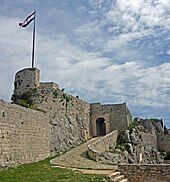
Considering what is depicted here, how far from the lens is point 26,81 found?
2891cm

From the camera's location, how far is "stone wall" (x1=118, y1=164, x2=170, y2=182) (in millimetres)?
14703

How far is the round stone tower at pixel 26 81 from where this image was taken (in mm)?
28859

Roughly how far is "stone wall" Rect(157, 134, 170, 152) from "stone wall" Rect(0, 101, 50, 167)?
24.3 metres

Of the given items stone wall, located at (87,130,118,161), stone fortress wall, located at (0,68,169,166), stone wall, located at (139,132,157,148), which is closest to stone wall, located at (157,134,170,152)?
stone wall, located at (139,132,157,148)

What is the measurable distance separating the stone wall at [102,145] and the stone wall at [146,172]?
6.56 metres

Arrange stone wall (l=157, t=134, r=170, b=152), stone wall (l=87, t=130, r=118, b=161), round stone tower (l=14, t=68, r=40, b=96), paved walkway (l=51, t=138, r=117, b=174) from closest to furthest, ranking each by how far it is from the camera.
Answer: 1. paved walkway (l=51, t=138, r=117, b=174)
2. stone wall (l=87, t=130, r=118, b=161)
3. round stone tower (l=14, t=68, r=40, b=96)
4. stone wall (l=157, t=134, r=170, b=152)

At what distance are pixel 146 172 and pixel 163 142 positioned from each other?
96.6ft

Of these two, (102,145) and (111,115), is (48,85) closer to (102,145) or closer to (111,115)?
(102,145)

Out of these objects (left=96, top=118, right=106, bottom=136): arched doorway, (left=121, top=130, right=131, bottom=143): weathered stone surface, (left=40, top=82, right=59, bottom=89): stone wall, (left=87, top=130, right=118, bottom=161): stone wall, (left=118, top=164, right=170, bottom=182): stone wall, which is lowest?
(left=118, top=164, right=170, bottom=182): stone wall

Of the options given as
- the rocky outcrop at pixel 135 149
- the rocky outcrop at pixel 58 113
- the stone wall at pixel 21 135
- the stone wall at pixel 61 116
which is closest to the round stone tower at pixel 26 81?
the rocky outcrop at pixel 58 113

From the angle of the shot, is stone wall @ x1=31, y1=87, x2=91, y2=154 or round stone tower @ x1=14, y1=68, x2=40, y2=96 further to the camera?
round stone tower @ x1=14, y1=68, x2=40, y2=96

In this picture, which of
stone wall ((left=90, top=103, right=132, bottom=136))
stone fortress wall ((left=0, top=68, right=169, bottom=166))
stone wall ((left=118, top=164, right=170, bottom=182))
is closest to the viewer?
stone wall ((left=118, top=164, right=170, bottom=182))

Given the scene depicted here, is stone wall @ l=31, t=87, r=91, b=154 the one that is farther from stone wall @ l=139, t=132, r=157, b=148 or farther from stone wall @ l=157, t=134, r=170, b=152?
stone wall @ l=157, t=134, r=170, b=152

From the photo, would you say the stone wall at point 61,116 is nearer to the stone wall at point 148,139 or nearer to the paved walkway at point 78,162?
the paved walkway at point 78,162
